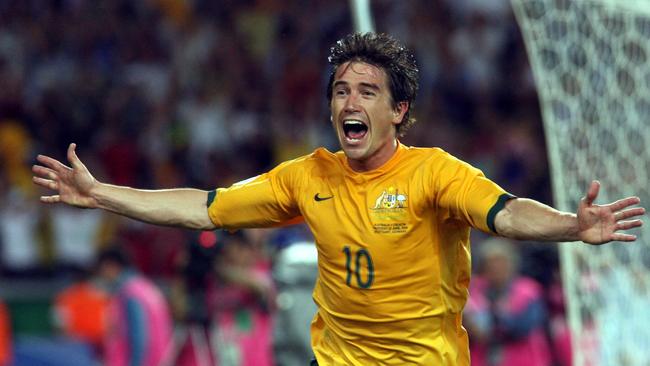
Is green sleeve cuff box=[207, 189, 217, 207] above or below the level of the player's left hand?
above

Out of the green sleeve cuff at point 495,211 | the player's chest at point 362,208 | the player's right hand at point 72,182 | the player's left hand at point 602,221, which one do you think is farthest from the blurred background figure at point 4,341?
the player's left hand at point 602,221

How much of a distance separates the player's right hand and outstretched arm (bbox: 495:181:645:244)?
1.69m

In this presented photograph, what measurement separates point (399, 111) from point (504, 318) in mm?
4650

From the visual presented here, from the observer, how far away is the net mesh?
28.5 ft

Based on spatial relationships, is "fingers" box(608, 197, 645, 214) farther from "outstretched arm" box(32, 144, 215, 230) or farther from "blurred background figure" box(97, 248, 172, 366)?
"blurred background figure" box(97, 248, 172, 366)

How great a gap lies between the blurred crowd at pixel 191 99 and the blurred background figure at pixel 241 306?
3238mm

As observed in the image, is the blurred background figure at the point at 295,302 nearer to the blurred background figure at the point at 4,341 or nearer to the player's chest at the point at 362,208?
the player's chest at the point at 362,208

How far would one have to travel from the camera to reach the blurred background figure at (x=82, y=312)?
41.3ft

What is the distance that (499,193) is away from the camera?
4.98m

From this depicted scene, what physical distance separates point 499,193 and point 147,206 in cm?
145

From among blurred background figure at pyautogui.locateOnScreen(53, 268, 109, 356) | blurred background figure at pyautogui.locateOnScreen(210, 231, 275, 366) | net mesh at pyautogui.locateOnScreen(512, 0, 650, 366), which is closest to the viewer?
net mesh at pyautogui.locateOnScreen(512, 0, 650, 366)

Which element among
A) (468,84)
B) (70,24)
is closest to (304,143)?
(468,84)

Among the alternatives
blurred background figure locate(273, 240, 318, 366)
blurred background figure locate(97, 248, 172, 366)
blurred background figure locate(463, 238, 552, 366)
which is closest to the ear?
blurred background figure locate(273, 240, 318, 366)

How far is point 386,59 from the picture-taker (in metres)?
5.39
